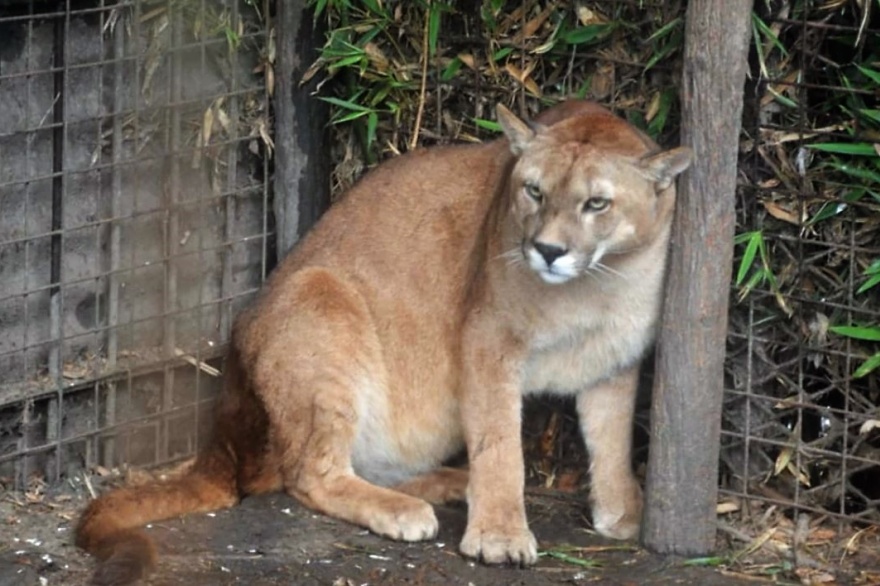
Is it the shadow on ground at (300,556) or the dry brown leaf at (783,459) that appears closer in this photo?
the shadow on ground at (300,556)

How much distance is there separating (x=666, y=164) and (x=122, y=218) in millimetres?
2017

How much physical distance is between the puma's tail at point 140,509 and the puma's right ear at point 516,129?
1.52 metres

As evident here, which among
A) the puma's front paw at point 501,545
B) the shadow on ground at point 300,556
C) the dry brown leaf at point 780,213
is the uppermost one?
the dry brown leaf at point 780,213

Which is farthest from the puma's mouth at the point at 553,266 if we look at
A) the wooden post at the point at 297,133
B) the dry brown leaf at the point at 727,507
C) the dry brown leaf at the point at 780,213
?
the wooden post at the point at 297,133

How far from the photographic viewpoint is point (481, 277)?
610cm

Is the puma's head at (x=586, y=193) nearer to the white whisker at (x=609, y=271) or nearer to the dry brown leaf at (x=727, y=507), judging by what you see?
the white whisker at (x=609, y=271)

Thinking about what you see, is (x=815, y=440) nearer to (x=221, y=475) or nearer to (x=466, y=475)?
(x=466, y=475)

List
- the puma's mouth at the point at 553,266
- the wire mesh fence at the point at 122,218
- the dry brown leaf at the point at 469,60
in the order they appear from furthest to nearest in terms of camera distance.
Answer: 1. the dry brown leaf at the point at 469,60
2. the wire mesh fence at the point at 122,218
3. the puma's mouth at the point at 553,266

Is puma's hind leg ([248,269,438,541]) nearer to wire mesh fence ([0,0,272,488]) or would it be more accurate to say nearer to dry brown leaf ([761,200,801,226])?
wire mesh fence ([0,0,272,488])

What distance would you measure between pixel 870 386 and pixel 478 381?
1377 millimetres

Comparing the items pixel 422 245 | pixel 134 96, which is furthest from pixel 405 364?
pixel 134 96

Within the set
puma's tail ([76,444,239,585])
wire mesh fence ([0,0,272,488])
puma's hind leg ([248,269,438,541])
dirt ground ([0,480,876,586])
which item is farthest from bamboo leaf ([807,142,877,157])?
puma's tail ([76,444,239,585])

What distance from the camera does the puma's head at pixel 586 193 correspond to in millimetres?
5598

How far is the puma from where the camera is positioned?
5.72 meters
